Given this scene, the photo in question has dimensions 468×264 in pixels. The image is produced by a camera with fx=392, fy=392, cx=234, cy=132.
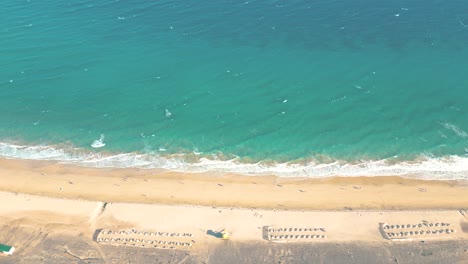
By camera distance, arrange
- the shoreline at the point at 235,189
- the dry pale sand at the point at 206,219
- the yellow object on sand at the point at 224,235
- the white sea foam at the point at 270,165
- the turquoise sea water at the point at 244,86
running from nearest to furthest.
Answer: the yellow object on sand at the point at 224,235 → the dry pale sand at the point at 206,219 → the shoreline at the point at 235,189 → the white sea foam at the point at 270,165 → the turquoise sea water at the point at 244,86

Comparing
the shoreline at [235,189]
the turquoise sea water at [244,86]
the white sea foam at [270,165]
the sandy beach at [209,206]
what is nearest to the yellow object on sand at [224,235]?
the sandy beach at [209,206]

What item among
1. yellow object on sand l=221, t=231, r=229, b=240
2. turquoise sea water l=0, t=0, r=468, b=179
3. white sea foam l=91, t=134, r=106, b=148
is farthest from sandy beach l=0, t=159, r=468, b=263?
white sea foam l=91, t=134, r=106, b=148

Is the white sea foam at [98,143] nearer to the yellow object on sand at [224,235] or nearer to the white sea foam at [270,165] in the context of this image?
the white sea foam at [270,165]

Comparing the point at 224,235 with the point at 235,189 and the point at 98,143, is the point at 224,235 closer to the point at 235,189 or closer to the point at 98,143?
the point at 235,189

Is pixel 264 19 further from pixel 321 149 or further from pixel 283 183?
pixel 283 183

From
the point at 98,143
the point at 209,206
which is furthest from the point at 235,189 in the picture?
the point at 98,143

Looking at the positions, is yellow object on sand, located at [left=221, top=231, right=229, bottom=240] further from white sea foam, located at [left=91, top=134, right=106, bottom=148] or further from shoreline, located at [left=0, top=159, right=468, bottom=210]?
white sea foam, located at [left=91, top=134, right=106, bottom=148]
